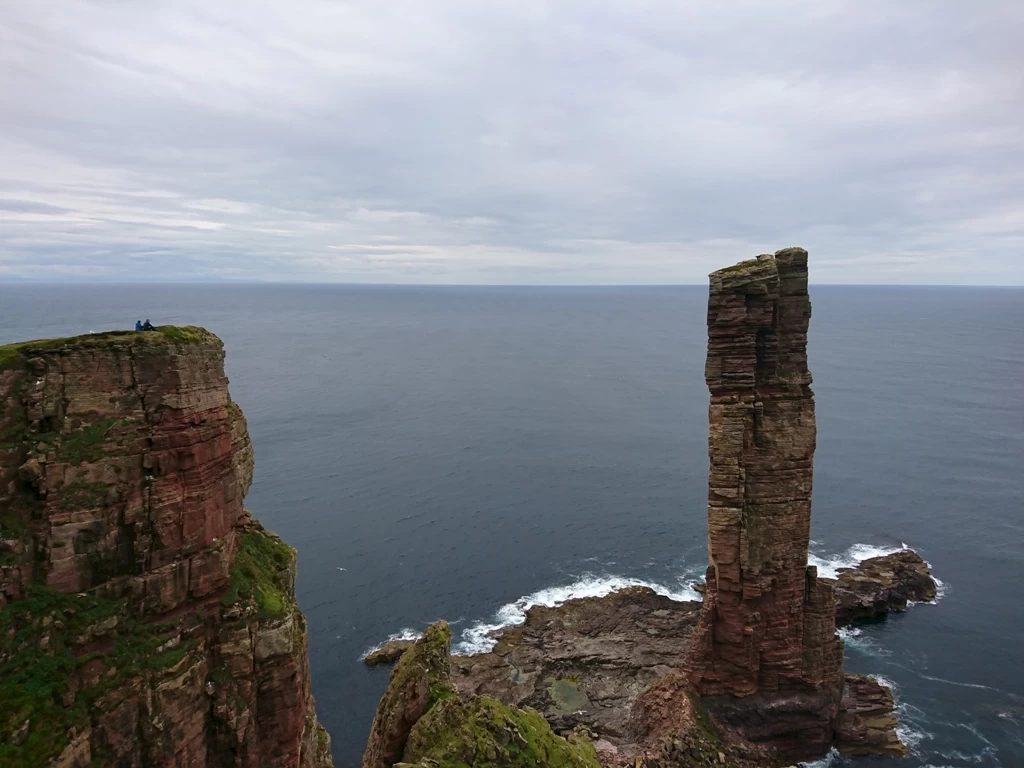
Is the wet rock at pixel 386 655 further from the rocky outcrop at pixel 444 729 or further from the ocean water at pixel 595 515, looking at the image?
the rocky outcrop at pixel 444 729

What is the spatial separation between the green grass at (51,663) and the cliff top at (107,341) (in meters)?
6.26

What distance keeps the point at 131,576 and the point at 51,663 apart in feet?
8.82

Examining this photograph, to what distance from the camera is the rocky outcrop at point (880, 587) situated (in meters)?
64.4

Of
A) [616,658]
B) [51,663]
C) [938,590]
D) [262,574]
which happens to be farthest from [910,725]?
[51,663]

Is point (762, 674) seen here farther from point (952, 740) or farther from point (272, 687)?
point (272, 687)

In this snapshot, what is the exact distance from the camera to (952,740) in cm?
4859

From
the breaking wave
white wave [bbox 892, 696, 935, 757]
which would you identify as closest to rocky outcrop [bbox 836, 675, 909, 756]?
white wave [bbox 892, 696, 935, 757]

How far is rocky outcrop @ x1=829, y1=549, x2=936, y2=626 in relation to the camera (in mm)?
64438

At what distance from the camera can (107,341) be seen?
718 inches

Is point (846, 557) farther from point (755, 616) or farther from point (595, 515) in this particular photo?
point (755, 616)

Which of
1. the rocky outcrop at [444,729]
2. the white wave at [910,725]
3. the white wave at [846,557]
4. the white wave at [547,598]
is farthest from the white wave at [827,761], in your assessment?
the rocky outcrop at [444,729]

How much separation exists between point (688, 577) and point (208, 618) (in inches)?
2470

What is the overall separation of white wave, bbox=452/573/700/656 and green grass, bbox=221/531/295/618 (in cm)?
4016

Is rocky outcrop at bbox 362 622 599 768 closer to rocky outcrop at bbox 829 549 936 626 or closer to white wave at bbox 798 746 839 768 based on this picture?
white wave at bbox 798 746 839 768
